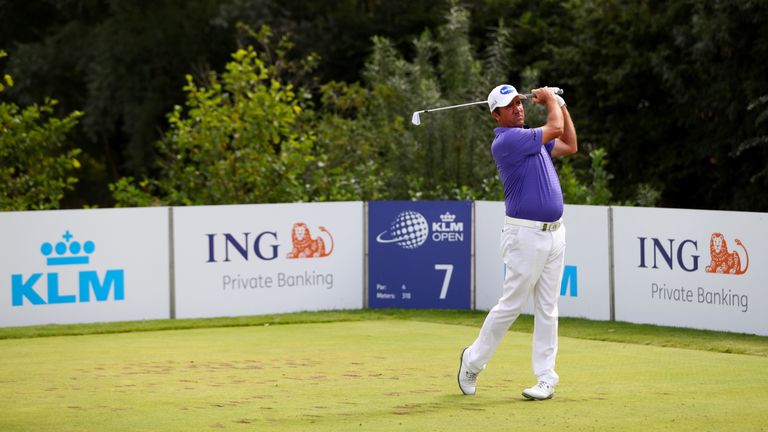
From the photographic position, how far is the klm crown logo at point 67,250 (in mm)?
15258

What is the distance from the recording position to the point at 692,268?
14.6 meters

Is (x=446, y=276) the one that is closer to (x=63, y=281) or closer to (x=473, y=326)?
(x=473, y=326)

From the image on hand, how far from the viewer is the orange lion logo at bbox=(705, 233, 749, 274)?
14164 mm

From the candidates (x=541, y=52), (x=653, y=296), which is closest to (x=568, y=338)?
(x=653, y=296)

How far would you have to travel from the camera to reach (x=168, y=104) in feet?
130

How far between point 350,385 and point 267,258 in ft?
20.9

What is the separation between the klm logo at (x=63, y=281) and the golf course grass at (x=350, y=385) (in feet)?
3.16

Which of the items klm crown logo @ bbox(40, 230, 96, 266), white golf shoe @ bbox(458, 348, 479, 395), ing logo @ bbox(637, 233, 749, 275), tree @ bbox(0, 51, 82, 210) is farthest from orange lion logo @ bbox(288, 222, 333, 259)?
white golf shoe @ bbox(458, 348, 479, 395)

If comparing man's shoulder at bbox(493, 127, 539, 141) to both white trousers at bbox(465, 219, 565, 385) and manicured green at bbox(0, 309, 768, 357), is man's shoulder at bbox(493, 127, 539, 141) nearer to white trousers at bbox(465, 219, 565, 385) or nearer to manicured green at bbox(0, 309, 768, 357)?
white trousers at bbox(465, 219, 565, 385)

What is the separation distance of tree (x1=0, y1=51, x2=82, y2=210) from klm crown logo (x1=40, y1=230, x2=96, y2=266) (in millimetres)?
3899

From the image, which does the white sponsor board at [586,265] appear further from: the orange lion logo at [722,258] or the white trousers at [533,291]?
the white trousers at [533,291]

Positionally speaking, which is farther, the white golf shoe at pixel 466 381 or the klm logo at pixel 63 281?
the klm logo at pixel 63 281

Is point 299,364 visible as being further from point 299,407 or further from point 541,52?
point 541,52

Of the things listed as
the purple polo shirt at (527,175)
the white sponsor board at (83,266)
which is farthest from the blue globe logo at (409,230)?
the purple polo shirt at (527,175)
